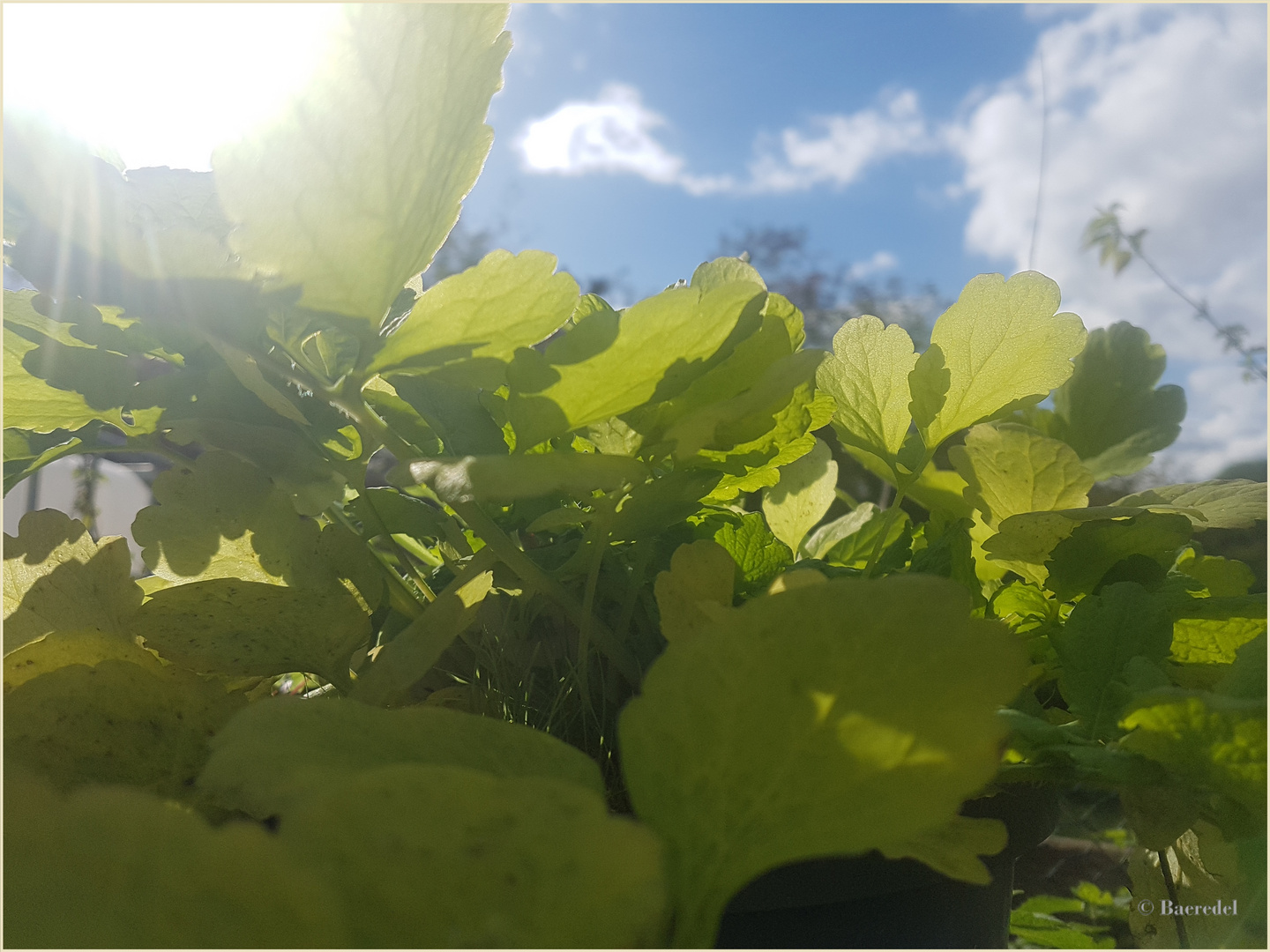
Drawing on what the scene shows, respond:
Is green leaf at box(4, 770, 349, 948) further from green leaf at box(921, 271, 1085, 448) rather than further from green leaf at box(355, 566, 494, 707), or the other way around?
green leaf at box(921, 271, 1085, 448)

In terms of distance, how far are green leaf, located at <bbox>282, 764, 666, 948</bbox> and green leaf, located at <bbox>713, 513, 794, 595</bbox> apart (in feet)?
0.42

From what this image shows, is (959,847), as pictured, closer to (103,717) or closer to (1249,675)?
(1249,675)

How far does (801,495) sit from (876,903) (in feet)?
0.43

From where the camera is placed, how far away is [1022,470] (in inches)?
8.9

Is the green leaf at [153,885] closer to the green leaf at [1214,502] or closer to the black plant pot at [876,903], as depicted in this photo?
the black plant pot at [876,903]

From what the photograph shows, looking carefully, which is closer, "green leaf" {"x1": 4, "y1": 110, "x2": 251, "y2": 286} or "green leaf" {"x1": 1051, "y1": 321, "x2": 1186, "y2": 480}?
"green leaf" {"x1": 4, "y1": 110, "x2": 251, "y2": 286}

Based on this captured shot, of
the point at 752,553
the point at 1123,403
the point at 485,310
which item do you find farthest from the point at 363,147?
the point at 1123,403

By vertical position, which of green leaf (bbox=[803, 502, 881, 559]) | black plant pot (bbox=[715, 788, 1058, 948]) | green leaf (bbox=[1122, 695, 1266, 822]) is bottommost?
black plant pot (bbox=[715, 788, 1058, 948])

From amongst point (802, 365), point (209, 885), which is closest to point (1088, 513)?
point (802, 365)

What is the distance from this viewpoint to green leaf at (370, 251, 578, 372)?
0.53ft

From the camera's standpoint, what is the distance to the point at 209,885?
0.09 m

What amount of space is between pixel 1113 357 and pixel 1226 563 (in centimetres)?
8

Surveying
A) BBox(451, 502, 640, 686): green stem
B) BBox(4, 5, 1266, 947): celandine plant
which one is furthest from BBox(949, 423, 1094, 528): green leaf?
BBox(451, 502, 640, 686): green stem

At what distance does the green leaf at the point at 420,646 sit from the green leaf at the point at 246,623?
2 cm
